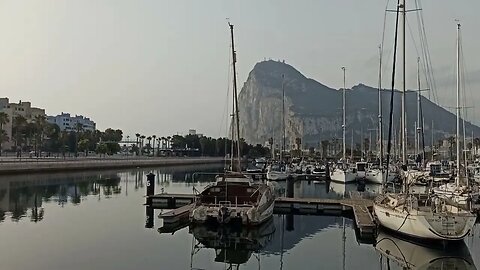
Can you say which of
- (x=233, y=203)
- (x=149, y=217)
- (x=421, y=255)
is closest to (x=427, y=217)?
(x=421, y=255)

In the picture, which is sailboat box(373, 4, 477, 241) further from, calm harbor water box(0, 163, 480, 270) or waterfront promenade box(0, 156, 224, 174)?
waterfront promenade box(0, 156, 224, 174)

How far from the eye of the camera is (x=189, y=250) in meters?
22.8

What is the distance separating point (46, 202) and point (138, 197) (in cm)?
806

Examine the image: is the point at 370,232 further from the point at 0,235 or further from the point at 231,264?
the point at 0,235

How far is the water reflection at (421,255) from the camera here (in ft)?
66.7

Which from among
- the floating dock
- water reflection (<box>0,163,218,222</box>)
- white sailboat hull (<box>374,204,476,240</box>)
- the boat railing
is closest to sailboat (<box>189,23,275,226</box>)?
the boat railing

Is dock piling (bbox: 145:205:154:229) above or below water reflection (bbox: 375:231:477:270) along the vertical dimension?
above

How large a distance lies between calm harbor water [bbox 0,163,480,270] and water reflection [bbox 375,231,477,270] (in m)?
0.04

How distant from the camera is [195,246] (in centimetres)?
2366

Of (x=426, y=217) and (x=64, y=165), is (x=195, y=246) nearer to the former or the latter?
(x=426, y=217)

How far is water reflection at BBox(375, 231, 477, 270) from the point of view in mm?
20328

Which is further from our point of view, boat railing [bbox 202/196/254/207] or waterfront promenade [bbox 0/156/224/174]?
waterfront promenade [bbox 0/156/224/174]

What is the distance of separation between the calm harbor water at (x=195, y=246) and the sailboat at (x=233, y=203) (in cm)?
65

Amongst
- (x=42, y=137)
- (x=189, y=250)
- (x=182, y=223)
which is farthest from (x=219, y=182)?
(x=42, y=137)
